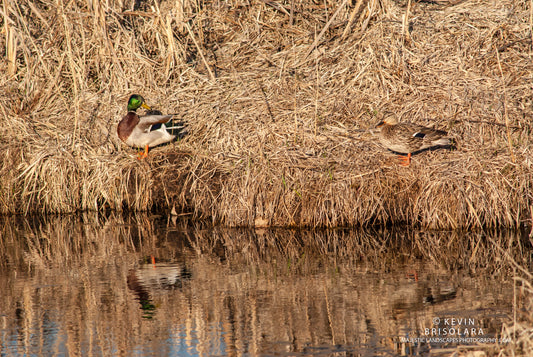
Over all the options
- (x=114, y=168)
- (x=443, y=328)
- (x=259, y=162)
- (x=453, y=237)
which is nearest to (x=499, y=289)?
(x=443, y=328)

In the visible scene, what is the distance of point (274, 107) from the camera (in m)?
10.2

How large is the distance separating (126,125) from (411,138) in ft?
14.0

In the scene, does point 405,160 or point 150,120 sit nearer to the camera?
point 405,160

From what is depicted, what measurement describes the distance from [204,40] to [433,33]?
4.14 metres

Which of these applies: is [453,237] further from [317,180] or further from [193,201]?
[193,201]

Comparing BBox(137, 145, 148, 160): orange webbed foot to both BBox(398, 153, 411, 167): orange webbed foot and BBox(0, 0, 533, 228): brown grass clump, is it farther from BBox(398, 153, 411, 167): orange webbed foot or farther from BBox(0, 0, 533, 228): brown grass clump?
BBox(398, 153, 411, 167): orange webbed foot

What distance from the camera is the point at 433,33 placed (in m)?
11.1

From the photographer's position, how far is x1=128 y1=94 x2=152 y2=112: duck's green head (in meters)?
10.2

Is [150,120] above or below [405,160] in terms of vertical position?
above

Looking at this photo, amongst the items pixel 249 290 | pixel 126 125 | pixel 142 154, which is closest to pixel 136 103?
A: pixel 126 125

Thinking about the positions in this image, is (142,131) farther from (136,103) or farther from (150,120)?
(136,103)

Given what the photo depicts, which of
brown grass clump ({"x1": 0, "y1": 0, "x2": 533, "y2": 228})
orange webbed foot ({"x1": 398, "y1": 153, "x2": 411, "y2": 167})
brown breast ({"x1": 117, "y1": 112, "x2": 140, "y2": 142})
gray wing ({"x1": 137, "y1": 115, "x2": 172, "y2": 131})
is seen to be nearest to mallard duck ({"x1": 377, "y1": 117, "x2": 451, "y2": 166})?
orange webbed foot ({"x1": 398, "y1": 153, "x2": 411, "y2": 167})

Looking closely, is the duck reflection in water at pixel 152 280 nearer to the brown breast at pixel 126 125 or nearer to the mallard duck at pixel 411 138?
the brown breast at pixel 126 125

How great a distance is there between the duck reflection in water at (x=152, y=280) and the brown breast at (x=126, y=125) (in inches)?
115
